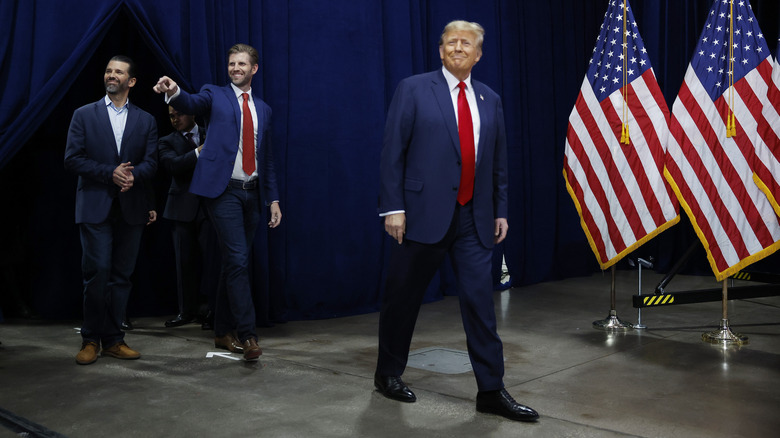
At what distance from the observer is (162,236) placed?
543 cm

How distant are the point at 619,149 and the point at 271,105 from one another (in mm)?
2286

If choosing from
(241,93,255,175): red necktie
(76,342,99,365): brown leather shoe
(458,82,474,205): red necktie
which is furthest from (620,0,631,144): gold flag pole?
(76,342,99,365): brown leather shoe

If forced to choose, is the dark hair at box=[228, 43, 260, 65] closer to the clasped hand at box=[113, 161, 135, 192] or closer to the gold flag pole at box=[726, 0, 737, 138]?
the clasped hand at box=[113, 161, 135, 192]

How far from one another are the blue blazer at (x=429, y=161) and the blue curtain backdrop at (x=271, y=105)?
2.12m

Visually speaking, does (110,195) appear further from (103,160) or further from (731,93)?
Answer: (731,93)

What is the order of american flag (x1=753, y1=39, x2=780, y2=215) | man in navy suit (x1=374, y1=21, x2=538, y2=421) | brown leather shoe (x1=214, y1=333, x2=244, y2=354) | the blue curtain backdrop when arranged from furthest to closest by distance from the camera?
american flag (x1=753, y1=39, x2=780, y2=215), the blue curtain backdrop, brown leather shoe (x1=214, y1=333, x2=244, y2=354), man in navy suit (x1=374, y1=21, x2=538, y2=421)

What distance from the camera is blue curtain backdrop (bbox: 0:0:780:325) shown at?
4.35 meters

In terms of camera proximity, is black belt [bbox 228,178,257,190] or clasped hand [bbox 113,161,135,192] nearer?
clasped hand [bbox 113,161,135,192]

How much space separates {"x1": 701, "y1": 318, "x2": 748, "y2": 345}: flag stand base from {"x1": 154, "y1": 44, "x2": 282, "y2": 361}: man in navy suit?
2.55m

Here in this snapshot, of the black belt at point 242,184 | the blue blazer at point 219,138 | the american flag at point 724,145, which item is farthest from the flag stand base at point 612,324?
the black belt at point 242,184

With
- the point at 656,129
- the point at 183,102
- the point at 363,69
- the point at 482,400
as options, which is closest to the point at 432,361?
the point at 482,400

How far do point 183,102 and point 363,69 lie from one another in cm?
217

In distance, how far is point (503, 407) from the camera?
2955mm

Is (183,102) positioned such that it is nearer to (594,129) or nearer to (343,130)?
(343,130)
